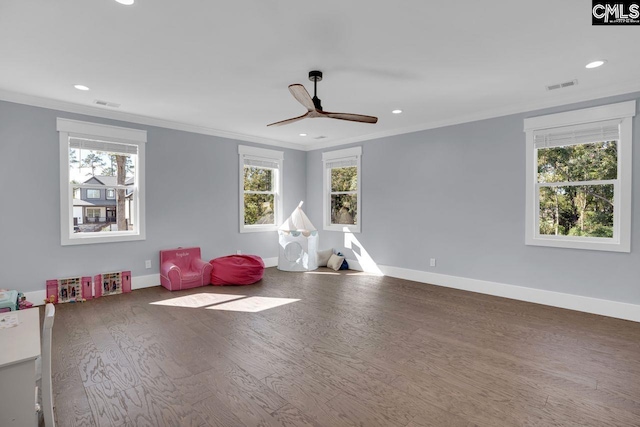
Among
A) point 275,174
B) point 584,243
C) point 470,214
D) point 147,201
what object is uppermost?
point 275,174

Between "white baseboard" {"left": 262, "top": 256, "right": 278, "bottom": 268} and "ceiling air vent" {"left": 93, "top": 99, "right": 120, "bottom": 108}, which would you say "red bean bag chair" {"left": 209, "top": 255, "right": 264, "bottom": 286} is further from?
"ceiling air vent" {"left": 93, "top": 99, "right": 120, "bottom": 108}

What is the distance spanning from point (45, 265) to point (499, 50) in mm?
5627

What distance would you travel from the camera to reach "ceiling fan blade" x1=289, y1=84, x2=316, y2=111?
2.80 metres

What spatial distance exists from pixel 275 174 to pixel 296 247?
1.64m

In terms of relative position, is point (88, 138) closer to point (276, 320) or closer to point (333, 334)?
point (276, 320)

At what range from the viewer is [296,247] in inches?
A: 243

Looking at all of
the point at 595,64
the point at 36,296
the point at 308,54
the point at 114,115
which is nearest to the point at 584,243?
the point at 595,64

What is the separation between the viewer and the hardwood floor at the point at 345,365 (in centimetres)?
197

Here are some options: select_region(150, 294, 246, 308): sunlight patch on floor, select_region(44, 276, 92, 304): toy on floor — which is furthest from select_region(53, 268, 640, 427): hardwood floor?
select_region(44, 276, 92, 304): toy on floor

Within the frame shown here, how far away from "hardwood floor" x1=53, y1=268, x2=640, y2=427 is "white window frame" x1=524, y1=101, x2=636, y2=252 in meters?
0.83

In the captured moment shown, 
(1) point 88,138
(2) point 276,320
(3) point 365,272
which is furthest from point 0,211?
(3) point 365,272

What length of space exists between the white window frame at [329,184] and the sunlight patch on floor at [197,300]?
2.68 meters

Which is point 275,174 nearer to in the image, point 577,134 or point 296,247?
point 296,247

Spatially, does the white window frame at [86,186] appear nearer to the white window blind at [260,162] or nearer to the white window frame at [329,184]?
the white window blind at [260,162]
